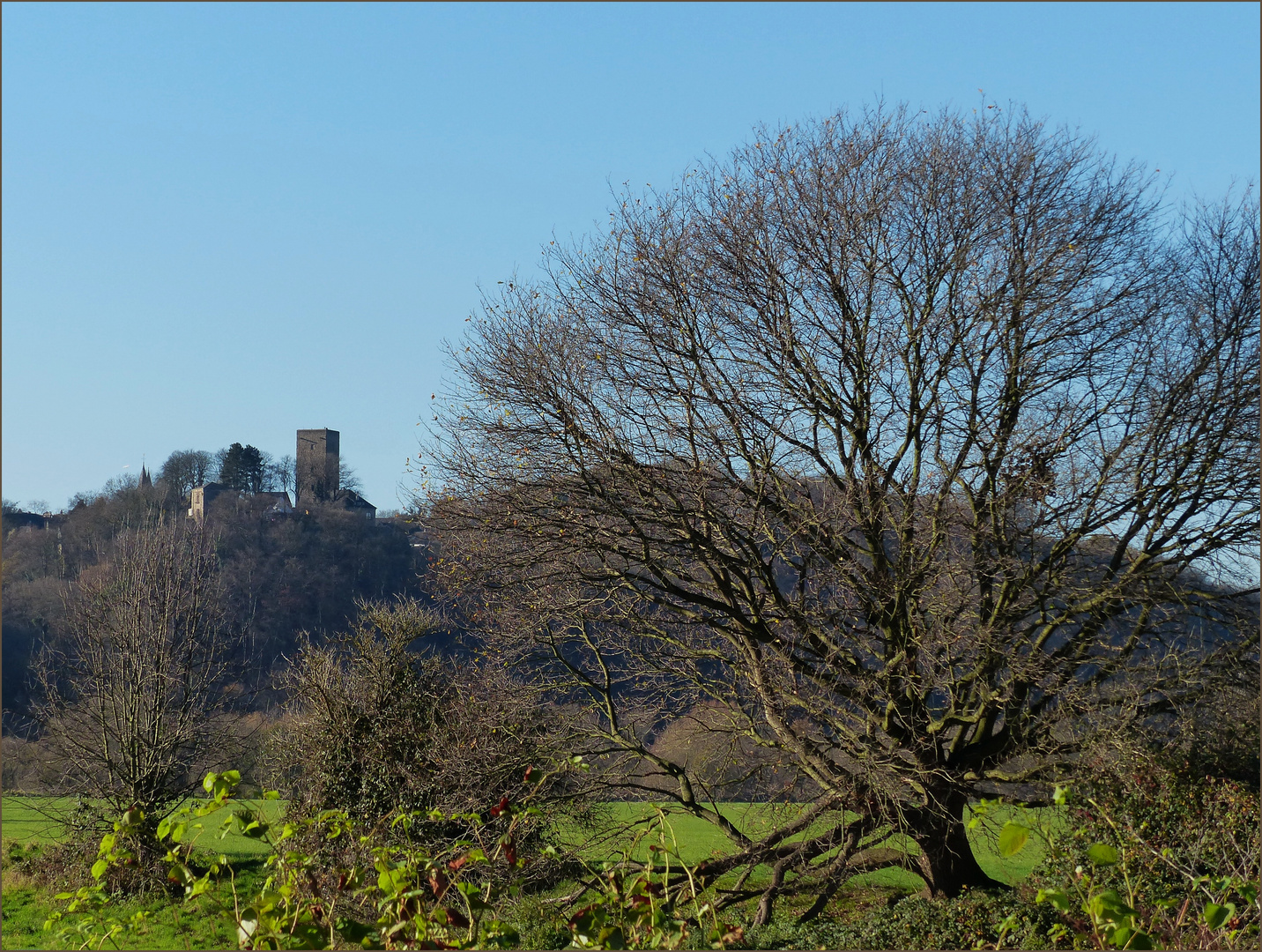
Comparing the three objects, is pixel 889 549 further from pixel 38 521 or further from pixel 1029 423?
pixel 38 521

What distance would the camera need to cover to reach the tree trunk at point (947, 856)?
1291 cm

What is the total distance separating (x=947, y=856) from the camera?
13539mm

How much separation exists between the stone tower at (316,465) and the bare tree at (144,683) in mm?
23390

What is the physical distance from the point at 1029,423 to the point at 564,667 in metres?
7.50

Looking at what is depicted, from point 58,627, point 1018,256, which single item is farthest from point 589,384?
point 58,627

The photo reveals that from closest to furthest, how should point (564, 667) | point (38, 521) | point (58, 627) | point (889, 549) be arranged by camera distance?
point (889, 549) → point (564, 667) → point (58, 627) → point (38, 521)

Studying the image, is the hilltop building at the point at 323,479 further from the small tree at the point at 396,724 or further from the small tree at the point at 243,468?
the small tree at the point at 396,724

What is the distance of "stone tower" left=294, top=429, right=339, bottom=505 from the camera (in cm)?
4744

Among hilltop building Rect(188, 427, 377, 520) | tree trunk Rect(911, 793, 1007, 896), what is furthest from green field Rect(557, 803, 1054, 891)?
hilltop building Rect(188, 427, 377, 520)

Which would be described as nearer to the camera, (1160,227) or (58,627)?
(1160,227)

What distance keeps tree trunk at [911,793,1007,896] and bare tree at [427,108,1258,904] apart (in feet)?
0.76

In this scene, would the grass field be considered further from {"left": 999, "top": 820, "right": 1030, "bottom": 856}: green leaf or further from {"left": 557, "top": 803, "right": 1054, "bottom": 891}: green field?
{"left": 999, "top": 820, "right": 1030, "bottom": 856}: green leaf

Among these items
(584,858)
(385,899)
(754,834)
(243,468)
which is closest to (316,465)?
(243,468)

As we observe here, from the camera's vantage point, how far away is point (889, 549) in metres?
14.4
